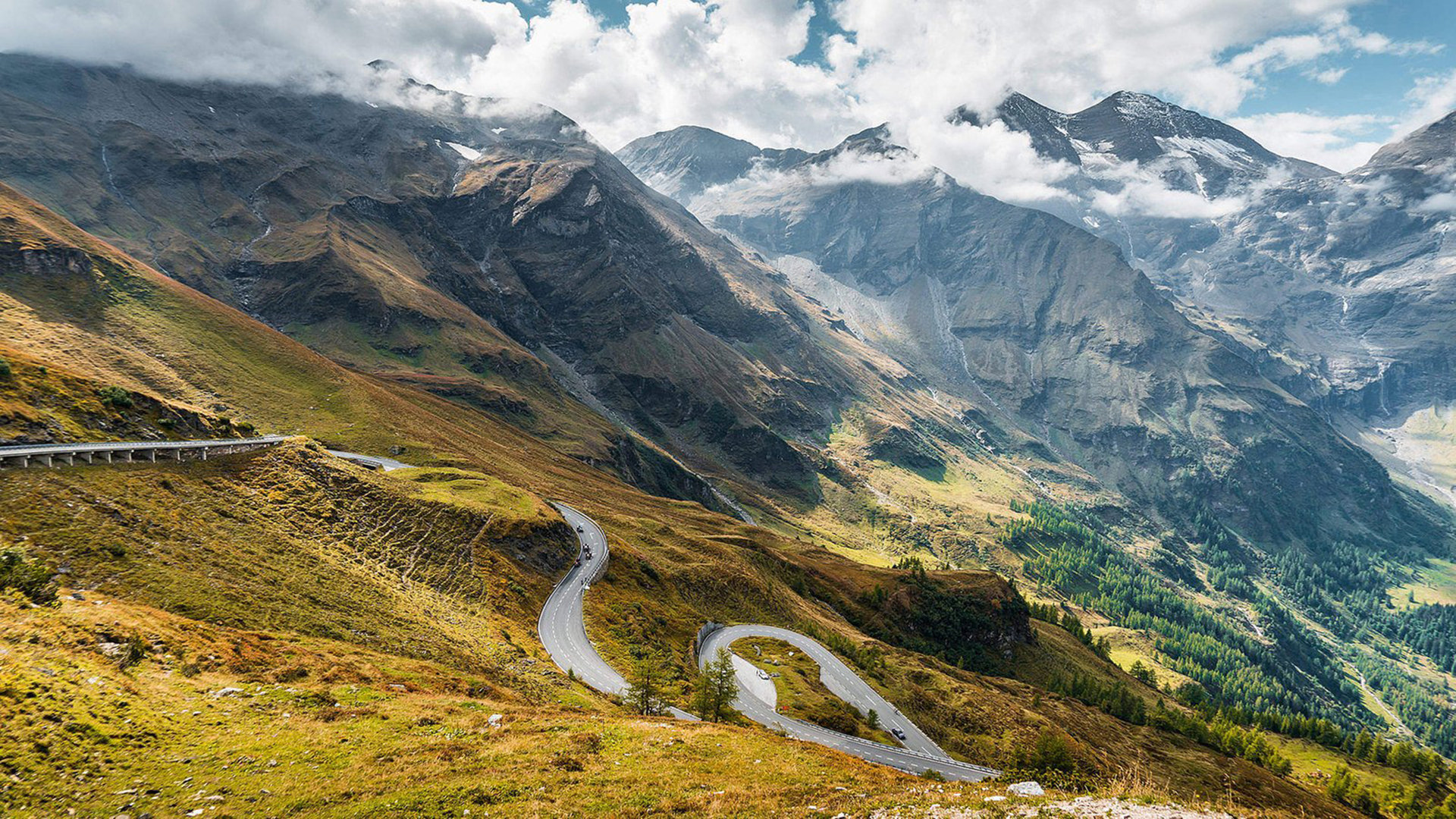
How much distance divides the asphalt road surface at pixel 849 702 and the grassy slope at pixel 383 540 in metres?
5.43

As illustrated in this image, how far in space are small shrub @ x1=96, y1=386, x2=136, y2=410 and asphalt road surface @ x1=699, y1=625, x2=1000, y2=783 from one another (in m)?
69.9

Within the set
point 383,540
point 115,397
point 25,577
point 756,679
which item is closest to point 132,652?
point 25,577

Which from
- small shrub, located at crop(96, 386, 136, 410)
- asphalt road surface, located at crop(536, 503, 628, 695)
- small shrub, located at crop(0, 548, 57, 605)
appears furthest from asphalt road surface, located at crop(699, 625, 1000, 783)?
small shrub, located at crop(96, 386, 136, 410)

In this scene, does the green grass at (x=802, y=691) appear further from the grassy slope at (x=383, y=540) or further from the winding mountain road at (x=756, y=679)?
the grassy slope at (x=383, y=540)

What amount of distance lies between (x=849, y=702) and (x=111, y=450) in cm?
8416

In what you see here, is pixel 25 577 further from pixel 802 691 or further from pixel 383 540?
pixel 802 691

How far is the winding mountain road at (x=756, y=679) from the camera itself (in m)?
62.4

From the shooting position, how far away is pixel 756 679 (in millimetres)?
78750

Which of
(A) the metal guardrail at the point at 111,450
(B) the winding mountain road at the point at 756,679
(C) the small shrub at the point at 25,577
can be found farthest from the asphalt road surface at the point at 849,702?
(A) the metal guardrail at the point at 111,450

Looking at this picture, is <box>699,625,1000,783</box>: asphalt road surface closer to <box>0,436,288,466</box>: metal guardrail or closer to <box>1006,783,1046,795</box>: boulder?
<box>1006,783,1046,795</box>: boulder

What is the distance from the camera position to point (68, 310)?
12138 cm

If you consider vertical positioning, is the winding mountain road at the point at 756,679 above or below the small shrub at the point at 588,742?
below

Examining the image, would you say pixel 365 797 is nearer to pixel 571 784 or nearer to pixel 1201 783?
pixel 571 784

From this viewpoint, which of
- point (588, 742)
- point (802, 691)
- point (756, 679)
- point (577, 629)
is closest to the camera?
point (588, 742)
